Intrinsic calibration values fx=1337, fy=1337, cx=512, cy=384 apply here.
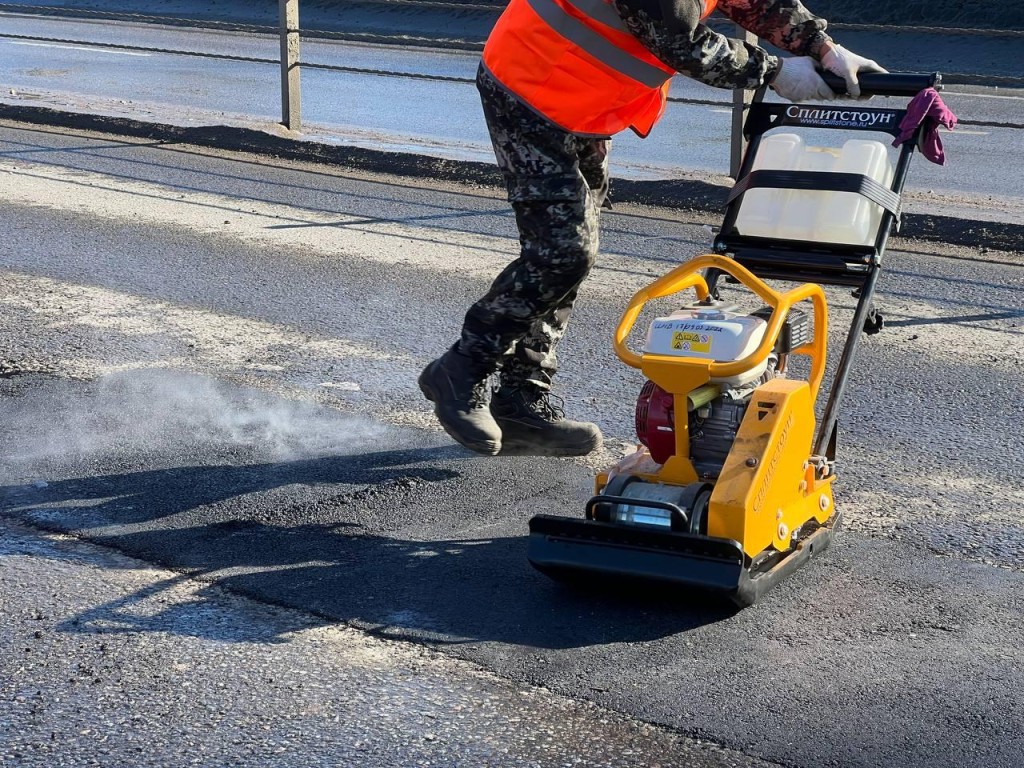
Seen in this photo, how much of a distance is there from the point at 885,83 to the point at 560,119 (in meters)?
0.94

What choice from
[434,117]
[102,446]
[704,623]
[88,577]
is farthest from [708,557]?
[434,117]

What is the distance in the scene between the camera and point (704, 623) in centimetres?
332

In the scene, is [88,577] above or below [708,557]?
below

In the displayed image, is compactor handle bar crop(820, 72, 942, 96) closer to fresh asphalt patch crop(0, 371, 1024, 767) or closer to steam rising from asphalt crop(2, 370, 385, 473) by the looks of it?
fresh asphalt patch crop(0, 371, 1024, 767)

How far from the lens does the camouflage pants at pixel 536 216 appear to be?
4047 mm

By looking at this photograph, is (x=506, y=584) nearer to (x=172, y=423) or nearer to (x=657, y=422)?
(x=657, y=422)

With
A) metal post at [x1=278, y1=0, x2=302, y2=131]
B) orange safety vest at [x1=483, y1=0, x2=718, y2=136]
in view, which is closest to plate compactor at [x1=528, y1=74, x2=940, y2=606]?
orange safety vest at [x1=483, y1=0, x2=718, y2=136]

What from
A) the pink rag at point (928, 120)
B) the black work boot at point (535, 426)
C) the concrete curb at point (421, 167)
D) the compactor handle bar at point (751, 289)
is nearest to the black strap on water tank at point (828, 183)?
the pink rag at point (928, 120)

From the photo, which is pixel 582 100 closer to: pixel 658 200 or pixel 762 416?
pixel 762 416

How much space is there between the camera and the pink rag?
12.4 ft

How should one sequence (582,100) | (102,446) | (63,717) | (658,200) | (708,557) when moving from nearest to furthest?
(63,717) < (708,557) < (582,100) < (102,446) < (658,200)

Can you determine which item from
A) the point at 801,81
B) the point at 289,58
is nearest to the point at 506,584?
the point at 801,81

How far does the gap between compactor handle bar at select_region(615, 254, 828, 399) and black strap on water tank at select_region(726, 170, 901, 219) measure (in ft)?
0.91

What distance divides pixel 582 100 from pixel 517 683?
5.87 feet
